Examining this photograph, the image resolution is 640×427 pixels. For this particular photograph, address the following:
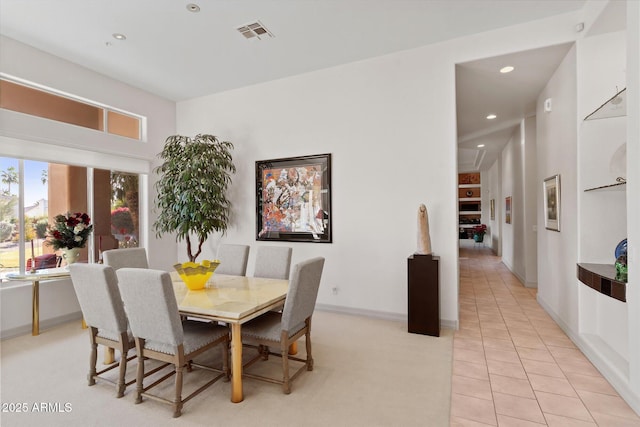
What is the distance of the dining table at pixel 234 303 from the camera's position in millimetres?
2166

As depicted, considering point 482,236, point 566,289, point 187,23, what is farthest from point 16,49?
point 482,236

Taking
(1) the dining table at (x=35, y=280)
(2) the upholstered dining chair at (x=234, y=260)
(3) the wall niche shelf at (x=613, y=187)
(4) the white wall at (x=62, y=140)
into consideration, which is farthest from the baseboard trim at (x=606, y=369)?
(4) the white wall at (x=62, y=140)

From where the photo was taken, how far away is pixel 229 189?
513cm

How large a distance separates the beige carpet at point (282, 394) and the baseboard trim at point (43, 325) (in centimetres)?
24

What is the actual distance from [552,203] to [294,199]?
10.7 feet

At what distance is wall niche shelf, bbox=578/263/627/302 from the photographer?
2.14 metres

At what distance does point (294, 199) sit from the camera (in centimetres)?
454

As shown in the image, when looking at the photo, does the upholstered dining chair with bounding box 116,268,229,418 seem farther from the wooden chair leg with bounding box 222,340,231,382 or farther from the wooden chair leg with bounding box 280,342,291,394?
the wooden chair leg with bounding box 280,342,291,394

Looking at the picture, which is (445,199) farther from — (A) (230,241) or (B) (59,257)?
(B) (59,257)

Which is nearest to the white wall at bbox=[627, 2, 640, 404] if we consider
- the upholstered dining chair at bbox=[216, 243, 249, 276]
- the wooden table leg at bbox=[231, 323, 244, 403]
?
the wooden table leg at bbox=[231, 323, 244, 403]

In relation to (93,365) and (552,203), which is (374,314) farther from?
(93,365)

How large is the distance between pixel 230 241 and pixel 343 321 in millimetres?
2282

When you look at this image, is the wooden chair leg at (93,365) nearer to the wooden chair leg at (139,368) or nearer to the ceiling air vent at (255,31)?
the wooden chair leg at (139,368)

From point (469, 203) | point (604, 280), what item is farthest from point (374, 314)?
point (469, 203)
